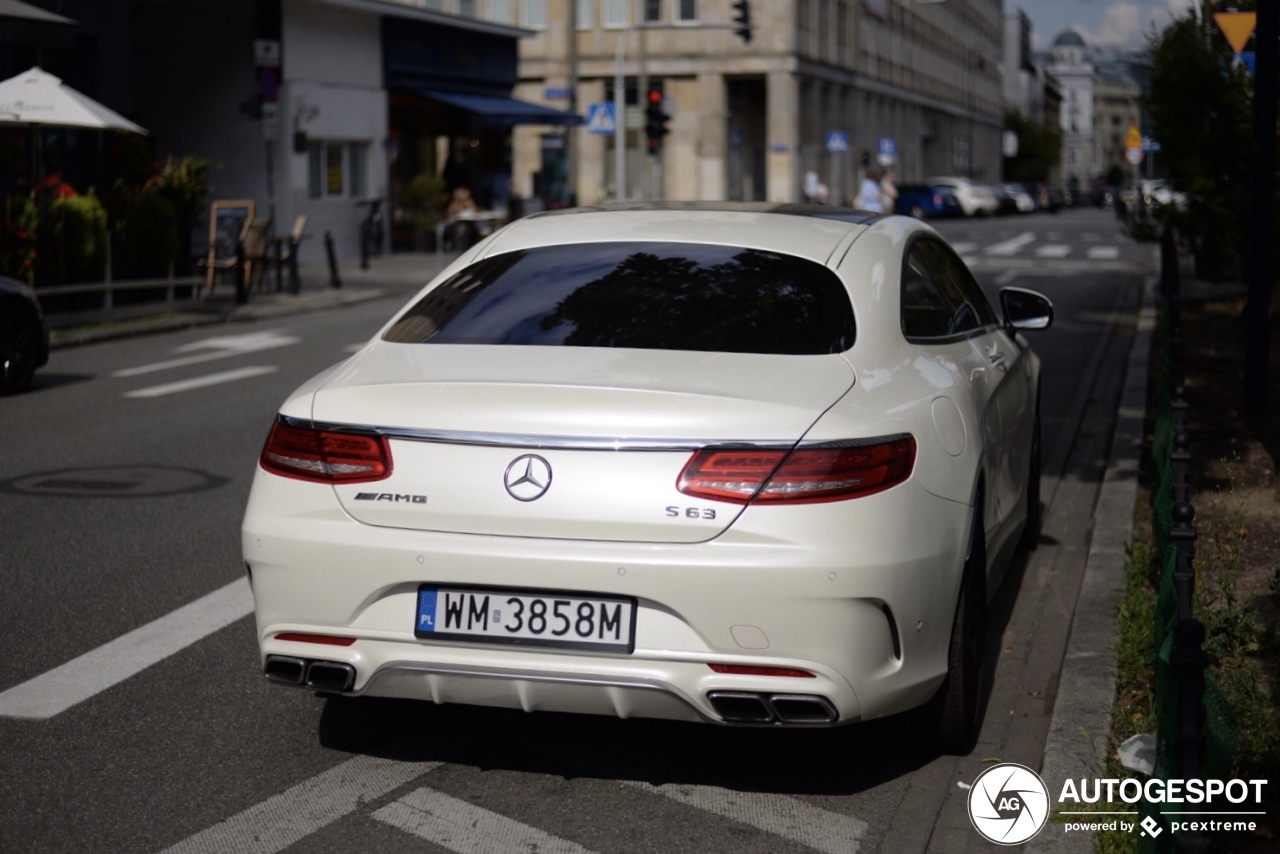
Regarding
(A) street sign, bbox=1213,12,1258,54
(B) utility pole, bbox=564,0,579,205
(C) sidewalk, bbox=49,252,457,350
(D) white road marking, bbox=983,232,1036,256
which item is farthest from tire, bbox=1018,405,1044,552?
(B) utility pole, bbox=564,0,579,205

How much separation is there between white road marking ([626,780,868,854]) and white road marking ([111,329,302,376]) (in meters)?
11.9

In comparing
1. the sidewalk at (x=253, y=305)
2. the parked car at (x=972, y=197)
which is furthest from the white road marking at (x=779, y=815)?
the parked car at (x=972, y=197)

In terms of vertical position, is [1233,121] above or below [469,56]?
below

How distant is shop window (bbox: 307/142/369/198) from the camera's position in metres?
34.8

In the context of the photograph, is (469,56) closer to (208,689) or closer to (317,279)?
(317,279)

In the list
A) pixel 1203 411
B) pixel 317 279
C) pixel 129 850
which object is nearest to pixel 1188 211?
pixel 1203 411

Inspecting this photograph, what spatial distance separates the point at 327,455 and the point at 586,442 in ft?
2.41

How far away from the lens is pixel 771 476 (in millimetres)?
4156

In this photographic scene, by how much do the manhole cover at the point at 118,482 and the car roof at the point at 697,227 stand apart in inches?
164

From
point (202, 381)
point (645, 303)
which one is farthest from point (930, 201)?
point (645, 303)

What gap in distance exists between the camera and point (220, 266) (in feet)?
78.3

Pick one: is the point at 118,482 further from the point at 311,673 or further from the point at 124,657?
the point at 311,673

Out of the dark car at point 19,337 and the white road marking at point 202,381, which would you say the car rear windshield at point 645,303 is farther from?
the white road marking at point 202,381

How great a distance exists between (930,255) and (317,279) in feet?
76.2
